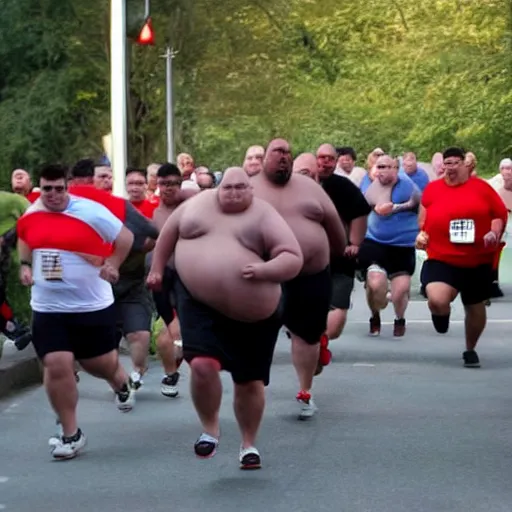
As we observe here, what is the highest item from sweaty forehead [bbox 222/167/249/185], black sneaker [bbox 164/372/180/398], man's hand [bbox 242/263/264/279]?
sweaty forehead [bbox 222/167/249/185]

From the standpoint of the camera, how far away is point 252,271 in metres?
8.48

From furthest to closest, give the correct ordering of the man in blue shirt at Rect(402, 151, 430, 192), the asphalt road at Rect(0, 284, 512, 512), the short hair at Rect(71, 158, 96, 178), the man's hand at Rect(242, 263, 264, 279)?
the man in blue shirt at Rect(402, 151, 430, 192) → the short hair at Rect(71, 158, 96, 178) → the man's hand at Rect(242, 263, 264, 279) → the asphalt road at Rect(0, 284, 512, 512)

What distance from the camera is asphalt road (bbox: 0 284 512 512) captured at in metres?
8.13

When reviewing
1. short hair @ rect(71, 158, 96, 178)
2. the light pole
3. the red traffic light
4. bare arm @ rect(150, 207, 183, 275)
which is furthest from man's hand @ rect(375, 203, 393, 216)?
the light pole

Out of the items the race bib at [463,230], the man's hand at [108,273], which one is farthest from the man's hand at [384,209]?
the man's hand at [108,273]

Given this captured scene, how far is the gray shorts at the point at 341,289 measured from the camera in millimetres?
13266

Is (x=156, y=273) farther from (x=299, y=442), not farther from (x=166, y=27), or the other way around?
(x=166, y=27)

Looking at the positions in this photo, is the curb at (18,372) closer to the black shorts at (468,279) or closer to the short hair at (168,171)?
the short hair at (168,171)

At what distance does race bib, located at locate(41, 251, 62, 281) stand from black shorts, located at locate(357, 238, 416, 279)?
6.44 metres

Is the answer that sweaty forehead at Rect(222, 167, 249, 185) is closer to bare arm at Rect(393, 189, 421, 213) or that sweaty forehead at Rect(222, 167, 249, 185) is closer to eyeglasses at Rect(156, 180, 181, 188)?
eyeglasses at Rect(156, 180, 181, 188)

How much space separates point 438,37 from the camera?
3831cm

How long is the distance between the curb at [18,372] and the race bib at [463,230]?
3.22 meters

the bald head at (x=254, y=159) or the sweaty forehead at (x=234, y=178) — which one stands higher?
the sweaty forehead at (x=234, y=178)

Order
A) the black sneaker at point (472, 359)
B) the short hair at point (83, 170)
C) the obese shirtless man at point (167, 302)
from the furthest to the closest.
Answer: the black sneaker at point (472, 359) → the obese shirtless man at point (167, 302) → the short hair at point (83, 170)
